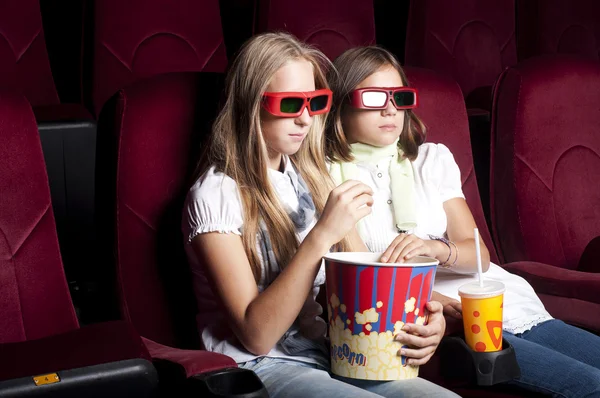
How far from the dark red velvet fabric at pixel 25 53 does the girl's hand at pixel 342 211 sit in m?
1.14

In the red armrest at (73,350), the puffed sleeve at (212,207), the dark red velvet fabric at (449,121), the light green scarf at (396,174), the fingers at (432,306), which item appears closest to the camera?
the red armrest at (73,350)

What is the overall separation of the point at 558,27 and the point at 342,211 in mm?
1744

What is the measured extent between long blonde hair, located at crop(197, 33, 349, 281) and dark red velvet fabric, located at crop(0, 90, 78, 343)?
24 centimetres

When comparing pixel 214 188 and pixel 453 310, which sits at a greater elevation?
pixel 214 188

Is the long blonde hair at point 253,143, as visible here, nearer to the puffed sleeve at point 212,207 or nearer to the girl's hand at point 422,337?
the puffed sleeve at point 212,207

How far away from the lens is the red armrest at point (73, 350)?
0.99 meters

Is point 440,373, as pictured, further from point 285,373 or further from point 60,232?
point 60,232

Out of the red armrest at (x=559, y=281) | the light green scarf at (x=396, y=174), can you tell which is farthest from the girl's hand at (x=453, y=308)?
the red armrest at (x=559, y=281)

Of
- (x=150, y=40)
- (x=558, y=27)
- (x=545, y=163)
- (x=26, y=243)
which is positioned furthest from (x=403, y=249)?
(x=558, y=27)

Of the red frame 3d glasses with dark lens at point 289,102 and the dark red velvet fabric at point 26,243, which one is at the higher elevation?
the red frame 3d glasses with dark lens at point 289,102

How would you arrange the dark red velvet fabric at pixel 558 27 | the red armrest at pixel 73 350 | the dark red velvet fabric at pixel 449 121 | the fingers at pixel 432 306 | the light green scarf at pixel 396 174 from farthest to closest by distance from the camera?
1. the dark red velvet fabric at pixel 558 27
2. the dark red velvet fabric at pixel 449 121
3. the light green scarf at pixel 396 174
4. the fingers at pixel 432 306
5. the red armrest at pixel 73 350

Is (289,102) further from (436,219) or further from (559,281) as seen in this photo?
(559,281)

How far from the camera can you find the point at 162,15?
7.07 ft

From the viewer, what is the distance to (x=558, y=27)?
2.65m
